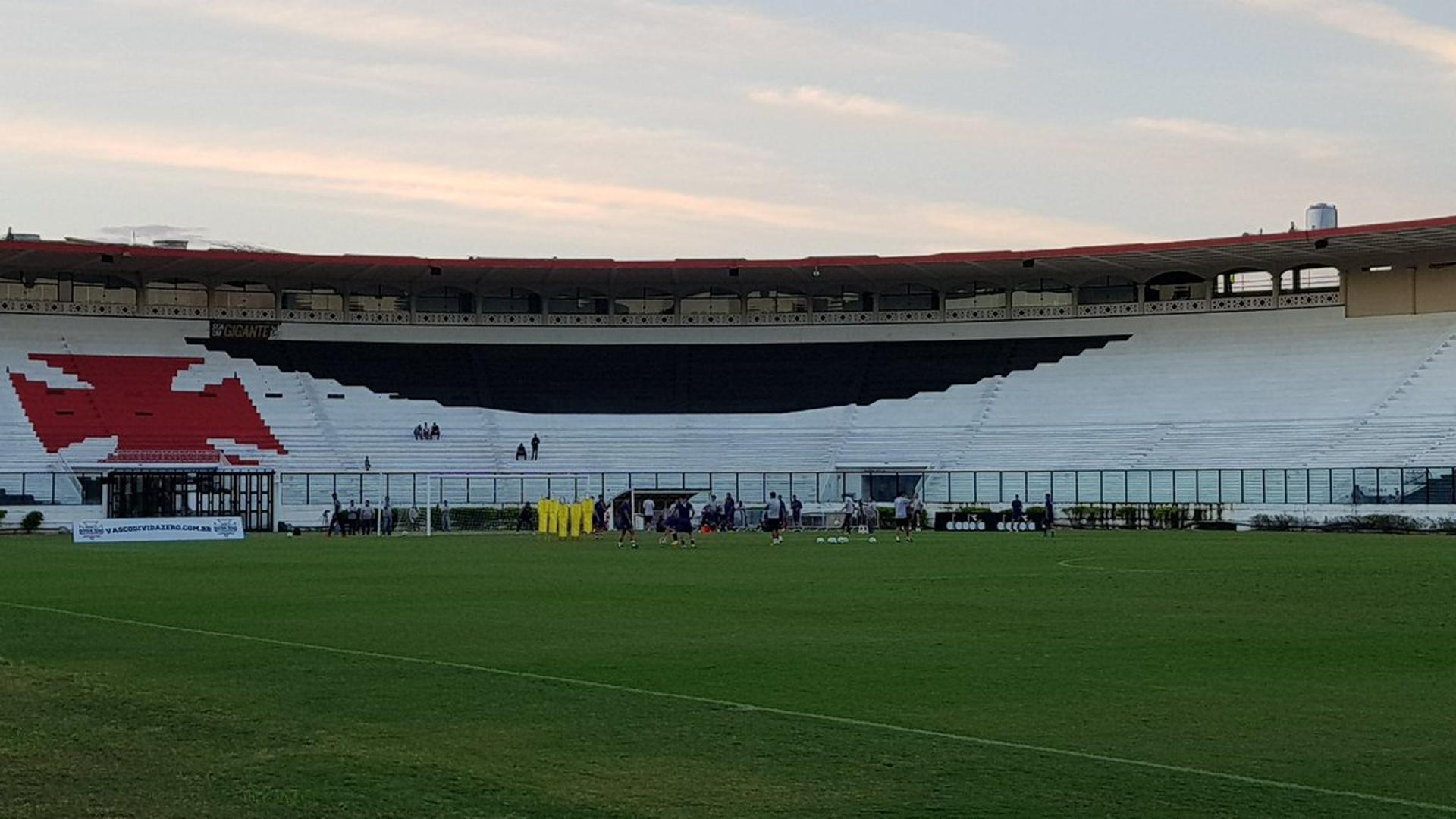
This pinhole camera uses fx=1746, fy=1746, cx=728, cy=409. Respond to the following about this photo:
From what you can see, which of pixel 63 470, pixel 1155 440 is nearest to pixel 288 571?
pixel 63 470

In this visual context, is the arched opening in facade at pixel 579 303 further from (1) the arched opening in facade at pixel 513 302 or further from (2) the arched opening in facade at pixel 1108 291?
(2) the arched opening in facade at pixel 1108 291

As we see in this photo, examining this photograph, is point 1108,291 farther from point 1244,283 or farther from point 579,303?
point 579,303

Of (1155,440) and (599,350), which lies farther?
(599,350)

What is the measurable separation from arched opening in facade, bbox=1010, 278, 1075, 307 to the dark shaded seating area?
1.96 meters

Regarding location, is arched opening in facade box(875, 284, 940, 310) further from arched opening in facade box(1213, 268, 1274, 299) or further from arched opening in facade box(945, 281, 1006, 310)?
arched opening in facade box(1213, 268, 1274, 299)

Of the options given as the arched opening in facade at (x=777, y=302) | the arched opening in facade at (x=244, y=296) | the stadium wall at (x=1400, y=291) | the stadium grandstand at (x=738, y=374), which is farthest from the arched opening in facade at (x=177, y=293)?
the stadium wall at (x=1400, y=291)

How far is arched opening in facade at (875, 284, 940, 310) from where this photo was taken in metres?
79.4

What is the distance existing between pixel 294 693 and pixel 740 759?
179 inches

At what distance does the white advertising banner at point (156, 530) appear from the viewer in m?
48.2

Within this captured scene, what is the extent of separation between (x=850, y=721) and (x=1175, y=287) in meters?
67.3

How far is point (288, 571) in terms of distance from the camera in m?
31.4

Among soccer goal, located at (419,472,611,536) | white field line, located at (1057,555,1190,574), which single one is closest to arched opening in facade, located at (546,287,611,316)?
soccer goal, located at (419,472,611,536)

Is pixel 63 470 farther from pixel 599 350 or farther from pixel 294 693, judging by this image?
pixel 294 693

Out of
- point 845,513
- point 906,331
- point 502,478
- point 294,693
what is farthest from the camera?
point 906,331
